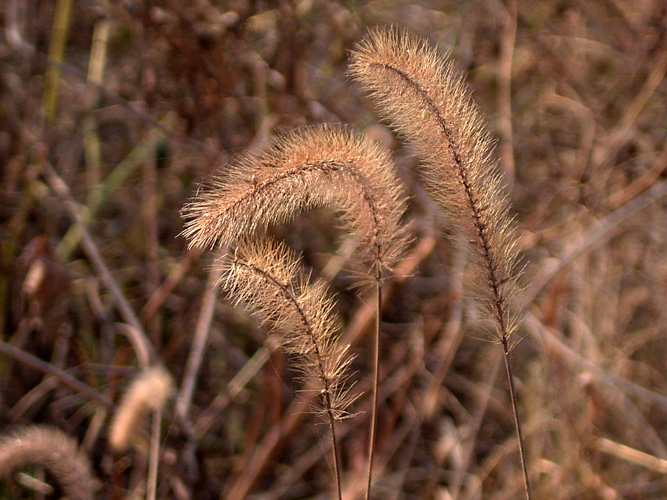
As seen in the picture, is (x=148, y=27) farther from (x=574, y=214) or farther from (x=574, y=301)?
(x=574, y=301)

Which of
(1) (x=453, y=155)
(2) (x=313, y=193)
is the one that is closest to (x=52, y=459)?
(2) (x=313, y=193)

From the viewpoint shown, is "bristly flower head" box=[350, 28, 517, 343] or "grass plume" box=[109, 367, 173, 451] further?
"grass plume" box=[109, 367, 173, 451]

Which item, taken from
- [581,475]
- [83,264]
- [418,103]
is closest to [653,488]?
[581,475]

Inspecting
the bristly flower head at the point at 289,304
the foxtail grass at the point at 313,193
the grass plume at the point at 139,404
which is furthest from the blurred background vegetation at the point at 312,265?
the foxtail grass at the point at 313,193

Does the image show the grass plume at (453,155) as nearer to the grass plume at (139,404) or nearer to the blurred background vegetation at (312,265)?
the grass plume at (139,404)

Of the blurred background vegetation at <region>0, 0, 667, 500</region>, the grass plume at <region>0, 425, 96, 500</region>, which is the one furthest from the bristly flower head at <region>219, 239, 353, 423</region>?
the blurred background vegetation at <region>0, 0, 667, 500</region>

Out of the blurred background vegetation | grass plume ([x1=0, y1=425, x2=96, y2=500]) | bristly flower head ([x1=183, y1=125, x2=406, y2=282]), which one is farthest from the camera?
the blurred background vegetation

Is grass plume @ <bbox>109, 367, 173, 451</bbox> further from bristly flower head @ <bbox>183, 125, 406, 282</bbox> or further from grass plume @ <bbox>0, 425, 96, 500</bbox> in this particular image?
bristly flower head @ <bbox>183, 125, 406, 282</bbox>
